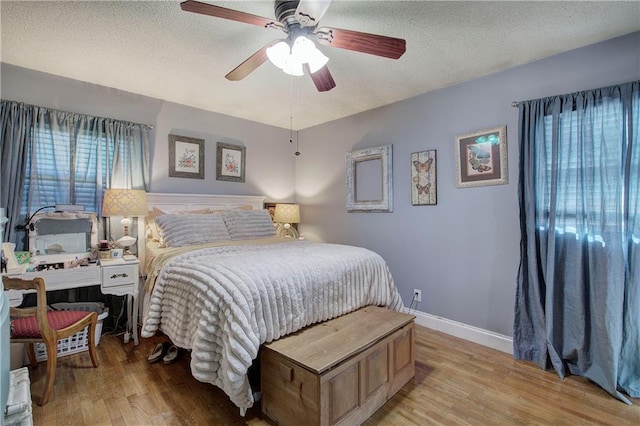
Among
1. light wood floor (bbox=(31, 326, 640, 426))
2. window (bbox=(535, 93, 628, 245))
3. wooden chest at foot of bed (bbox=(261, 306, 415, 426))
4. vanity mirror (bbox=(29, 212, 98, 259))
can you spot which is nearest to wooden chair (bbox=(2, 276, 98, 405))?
light wood floor (bbox=(31, 326, 640, 426))

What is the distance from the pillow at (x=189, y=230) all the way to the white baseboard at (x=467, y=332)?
7.02 feet

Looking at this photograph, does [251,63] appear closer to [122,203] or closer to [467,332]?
[122,203]

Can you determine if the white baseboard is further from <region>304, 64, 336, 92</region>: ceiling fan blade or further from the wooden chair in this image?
the wooden chair

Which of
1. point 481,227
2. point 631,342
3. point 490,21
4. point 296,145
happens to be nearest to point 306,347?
point 481,227

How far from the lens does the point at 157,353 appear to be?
237 cm

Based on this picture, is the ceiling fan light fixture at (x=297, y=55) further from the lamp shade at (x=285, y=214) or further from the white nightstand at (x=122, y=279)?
the lamp shade at (x=285, y=214)

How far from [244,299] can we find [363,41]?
1571 mm

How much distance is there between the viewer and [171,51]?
2.28 metres

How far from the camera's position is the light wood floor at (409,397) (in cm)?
171

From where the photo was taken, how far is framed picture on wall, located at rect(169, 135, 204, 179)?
3.39 metres

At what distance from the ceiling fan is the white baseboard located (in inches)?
94.0

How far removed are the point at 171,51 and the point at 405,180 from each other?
2430 mm

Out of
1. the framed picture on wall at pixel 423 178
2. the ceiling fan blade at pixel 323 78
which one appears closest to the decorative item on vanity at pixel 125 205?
the ceiling fan blade at pixel 323 78

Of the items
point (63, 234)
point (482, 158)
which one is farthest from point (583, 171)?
point (63, 234)
